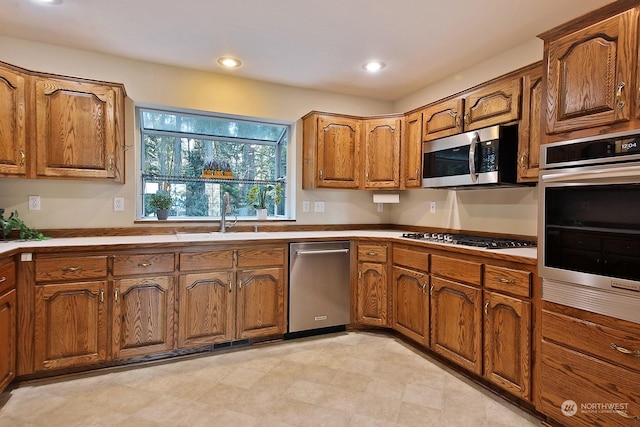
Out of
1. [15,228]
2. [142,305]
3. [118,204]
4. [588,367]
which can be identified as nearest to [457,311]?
[588,367]

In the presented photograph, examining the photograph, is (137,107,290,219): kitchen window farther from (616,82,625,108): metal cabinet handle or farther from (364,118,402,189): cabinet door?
(616,82,625,108): metal cabinet handle

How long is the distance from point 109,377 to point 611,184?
3.10m

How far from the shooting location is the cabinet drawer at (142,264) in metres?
2.38

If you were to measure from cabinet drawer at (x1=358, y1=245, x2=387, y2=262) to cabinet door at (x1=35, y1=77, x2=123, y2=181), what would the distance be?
2.10m

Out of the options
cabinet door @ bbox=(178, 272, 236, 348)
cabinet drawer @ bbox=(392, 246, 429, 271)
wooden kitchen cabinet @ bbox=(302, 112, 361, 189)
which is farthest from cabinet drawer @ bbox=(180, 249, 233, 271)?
cabinet drawer @ bbox=(392, 246, 429, 271)

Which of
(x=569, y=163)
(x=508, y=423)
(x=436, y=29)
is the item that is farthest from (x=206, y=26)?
(x=508, y=423)

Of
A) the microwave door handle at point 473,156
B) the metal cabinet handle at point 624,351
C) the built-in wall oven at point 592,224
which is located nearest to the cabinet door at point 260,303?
the microwave door handle at point 473,156

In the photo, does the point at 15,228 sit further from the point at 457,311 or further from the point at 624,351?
the point at 624,351

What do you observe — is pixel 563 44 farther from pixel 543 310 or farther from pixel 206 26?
pixel 206 26

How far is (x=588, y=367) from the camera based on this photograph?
1.63m

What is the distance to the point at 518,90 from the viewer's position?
2293 millimetres

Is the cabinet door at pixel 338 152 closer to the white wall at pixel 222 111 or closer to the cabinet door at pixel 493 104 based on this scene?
the white wall at pixel 222 111

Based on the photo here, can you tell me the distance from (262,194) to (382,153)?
1.30 meters

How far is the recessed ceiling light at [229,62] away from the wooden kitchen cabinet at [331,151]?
0.83 metres
